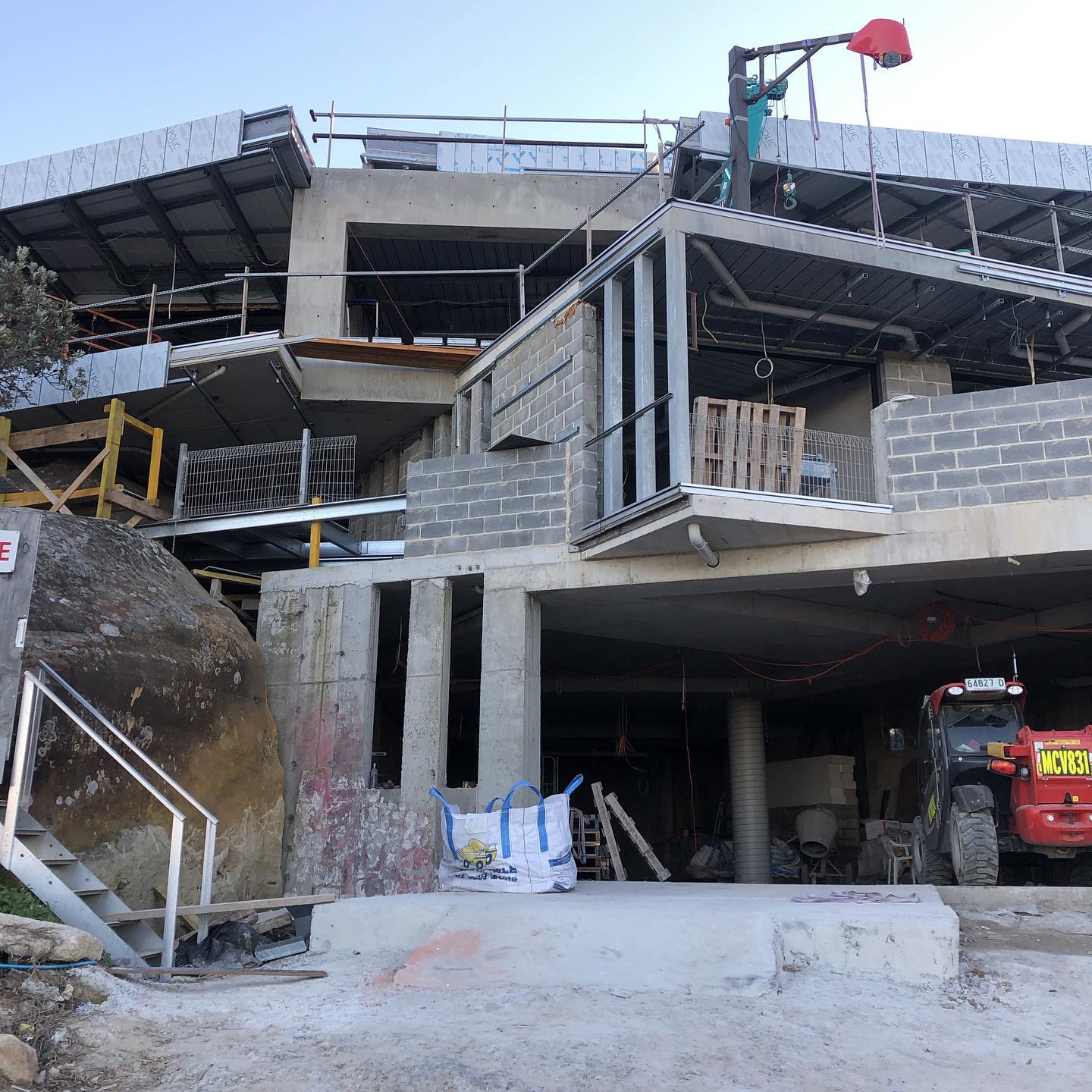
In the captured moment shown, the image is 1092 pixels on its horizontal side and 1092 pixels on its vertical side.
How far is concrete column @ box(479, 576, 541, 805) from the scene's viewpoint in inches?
492

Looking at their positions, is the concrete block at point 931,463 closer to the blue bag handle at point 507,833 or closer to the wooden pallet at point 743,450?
the wooden pallet at point 743,450

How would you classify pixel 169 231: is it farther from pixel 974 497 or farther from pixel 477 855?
pixel 974 497

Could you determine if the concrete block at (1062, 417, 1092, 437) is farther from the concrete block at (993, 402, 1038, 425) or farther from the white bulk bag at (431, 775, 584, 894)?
the white bulk bag at (431, 775, 584, 894)

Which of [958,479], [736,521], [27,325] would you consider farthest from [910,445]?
[27,325]

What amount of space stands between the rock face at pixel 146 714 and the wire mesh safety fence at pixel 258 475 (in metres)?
2.69

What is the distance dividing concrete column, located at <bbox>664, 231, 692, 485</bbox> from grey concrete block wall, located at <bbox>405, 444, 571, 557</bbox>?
212 centimetres

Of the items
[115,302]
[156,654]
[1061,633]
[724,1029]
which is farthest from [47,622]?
[1061,633]

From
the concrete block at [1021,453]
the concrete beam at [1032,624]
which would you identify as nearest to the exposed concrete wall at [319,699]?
the concrete block at [1021,453]

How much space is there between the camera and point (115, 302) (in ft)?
64.4

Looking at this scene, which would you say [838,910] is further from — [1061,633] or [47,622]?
[1061,633]

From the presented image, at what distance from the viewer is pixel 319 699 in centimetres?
1341

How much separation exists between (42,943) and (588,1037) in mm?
3207

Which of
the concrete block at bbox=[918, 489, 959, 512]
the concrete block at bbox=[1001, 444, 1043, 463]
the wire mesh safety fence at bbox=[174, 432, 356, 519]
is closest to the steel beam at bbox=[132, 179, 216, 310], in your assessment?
the wire mesh safety fence at bbox=[174, 432, 356, 519]

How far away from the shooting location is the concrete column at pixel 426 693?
12672 millimetres
